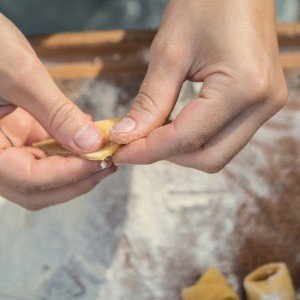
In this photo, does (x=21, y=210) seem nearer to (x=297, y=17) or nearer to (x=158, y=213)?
(x=158, y=213)

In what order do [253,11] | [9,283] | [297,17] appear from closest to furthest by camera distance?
[253,11]
[9,283]
[297,17]

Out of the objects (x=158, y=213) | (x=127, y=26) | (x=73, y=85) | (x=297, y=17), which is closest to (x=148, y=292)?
(x=158, y=213)

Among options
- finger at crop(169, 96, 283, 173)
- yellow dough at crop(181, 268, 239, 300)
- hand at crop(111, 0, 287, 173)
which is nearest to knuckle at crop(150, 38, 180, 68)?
hand at crop(111, 0, 287, 173)

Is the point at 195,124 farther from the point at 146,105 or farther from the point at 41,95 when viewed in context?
the point at 41,95

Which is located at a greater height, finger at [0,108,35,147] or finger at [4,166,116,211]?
finger at [0,108,35,147]

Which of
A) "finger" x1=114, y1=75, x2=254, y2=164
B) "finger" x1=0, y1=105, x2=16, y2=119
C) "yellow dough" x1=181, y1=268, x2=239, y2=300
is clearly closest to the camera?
"finger" x1=114, y1=75, x2=254, y2=164

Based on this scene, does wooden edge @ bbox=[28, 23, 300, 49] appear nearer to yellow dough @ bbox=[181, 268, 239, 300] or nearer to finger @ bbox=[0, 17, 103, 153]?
finger @ bbox=[0, 17, 103, 153]

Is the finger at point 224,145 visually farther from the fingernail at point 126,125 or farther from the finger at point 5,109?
the finger at point 5,109

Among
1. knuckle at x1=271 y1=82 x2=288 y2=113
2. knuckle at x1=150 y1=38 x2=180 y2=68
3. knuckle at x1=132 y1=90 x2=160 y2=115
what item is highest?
knuckle at x1=150 y1=38 x2=180 y2=68
